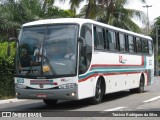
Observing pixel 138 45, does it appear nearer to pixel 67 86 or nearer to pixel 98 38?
pixel 98 38

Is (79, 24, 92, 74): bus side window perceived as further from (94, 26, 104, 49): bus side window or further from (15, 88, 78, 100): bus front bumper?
(15, 88, 78, 100): bus front bumper

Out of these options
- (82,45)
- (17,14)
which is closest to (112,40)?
(82,45)

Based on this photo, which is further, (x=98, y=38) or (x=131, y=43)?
(x=131, y=43)

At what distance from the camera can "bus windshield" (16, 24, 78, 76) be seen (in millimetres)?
14148

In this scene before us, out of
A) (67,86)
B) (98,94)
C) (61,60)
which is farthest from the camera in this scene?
(98,94)

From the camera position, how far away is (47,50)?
→ 14406mm

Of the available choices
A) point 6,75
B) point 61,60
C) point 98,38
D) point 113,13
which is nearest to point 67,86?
point 61,60

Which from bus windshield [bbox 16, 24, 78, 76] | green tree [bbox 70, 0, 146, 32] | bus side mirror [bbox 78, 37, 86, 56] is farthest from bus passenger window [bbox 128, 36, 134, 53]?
green tree [bbox 70, 0, 146, 32]

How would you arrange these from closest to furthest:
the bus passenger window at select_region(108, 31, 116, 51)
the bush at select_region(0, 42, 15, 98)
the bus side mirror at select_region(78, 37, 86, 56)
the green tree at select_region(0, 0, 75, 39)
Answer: the bus side mirror at select_region(78, 37, 86, 56), the bus passenger window at select_region(108, 31, 116, 51), the bush at select_region(0, 42, 15, 98), the green tree at select_region(0, 0, 75, 39)

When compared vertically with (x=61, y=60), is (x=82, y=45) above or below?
above

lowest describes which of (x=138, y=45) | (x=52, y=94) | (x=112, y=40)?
(x=52, y=94)

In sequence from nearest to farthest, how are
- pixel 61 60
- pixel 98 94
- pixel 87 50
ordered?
pixel 61 60
pixel 87 50
pixel 98 94

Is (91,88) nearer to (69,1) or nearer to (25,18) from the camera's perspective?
(69,1)

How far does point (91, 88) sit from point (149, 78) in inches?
392
